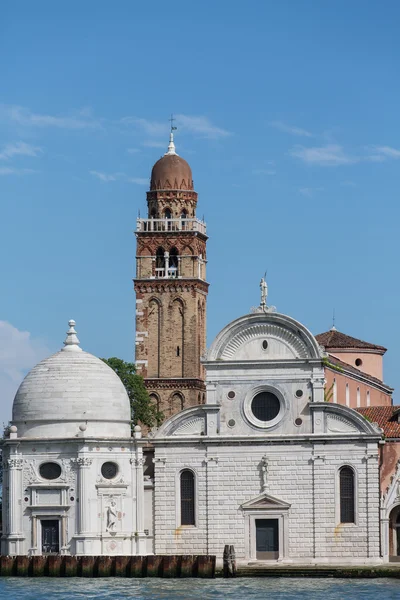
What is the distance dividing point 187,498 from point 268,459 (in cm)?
364

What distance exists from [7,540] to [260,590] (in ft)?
43.2

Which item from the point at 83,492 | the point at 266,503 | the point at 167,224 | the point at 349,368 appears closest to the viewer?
the point at 83,492

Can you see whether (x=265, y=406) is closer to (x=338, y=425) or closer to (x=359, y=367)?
(x=338, y=425)

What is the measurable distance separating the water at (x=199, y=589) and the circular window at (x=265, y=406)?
7.37 m

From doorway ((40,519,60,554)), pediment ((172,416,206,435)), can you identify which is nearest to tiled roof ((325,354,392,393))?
pediment ((172,416,206,435))

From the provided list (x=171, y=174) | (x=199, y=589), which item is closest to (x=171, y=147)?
(x=171, y=174)

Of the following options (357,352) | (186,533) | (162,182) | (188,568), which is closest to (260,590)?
A: (188,568)

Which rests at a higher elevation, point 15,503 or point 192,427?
point 192,427

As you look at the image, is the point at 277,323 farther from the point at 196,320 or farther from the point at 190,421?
the point at 196,320

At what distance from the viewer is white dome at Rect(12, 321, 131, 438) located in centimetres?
7825

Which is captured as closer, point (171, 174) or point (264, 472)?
point (264, 472)

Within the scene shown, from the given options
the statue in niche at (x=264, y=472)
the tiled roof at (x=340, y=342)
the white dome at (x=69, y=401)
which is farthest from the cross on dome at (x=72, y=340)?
the tiled roof at (x=340, y=342)

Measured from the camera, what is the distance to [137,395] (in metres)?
97.6

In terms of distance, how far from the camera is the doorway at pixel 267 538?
77.4m
